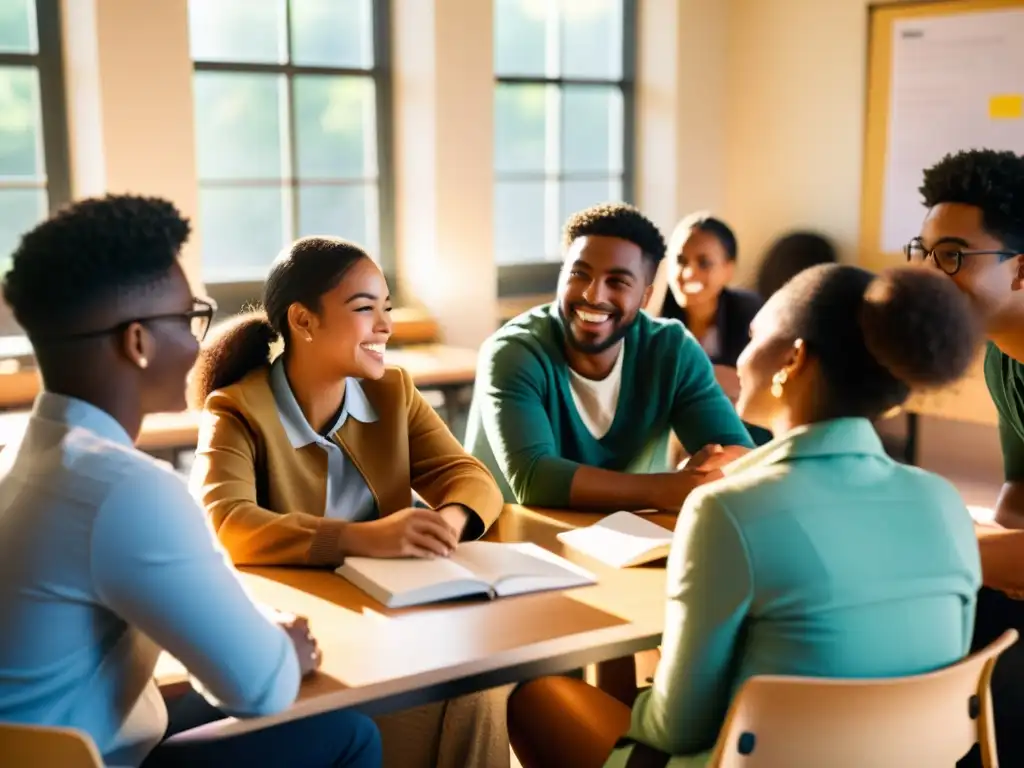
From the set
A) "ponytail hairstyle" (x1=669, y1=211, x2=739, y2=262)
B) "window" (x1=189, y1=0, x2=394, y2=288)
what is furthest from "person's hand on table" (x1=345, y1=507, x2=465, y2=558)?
"window" (x1=189, y1=0, x2=394, y2=288)

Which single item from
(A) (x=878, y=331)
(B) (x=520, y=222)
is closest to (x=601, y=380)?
(A) (x=878, y=331)

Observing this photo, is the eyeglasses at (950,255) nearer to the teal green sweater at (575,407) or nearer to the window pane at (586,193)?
the teal green sweater at (575,407)

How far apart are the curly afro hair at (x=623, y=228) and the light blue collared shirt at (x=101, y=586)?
61.9 inches

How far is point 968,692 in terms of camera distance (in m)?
1.50

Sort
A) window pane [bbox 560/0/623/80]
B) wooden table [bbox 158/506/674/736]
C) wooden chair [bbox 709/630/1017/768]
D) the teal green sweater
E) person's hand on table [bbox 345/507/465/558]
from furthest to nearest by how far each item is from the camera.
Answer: window pane [bbox 560/0/623/80]
the teal green sweater
person's hand on table [bbox 345/507/465/558]
wooden table [bbox 158/506/674/736]
wooden chair [bbox 709/630/1017/768]

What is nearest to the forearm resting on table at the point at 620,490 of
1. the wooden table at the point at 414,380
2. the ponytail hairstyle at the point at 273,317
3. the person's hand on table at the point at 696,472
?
the person's hand on table at the point at 696,472

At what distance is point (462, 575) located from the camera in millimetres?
1820

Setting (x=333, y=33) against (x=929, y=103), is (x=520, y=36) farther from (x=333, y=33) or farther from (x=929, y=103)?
(x=929, y=103)

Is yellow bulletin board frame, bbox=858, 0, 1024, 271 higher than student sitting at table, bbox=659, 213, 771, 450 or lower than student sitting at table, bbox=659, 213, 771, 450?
higher

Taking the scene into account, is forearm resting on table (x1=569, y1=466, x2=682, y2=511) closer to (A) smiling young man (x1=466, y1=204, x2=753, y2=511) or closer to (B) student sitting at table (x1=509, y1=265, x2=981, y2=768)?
(A) smiling young man (x1=466, y1=204, x2=753, y2=511)

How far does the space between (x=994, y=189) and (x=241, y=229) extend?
3.15 m

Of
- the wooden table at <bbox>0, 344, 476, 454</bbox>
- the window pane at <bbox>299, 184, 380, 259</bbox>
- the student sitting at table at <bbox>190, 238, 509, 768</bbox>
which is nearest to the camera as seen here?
the student sitting at table at <bbox>190, 238, 509, 768</bbox>

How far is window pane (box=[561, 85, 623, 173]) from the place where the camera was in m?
5.54

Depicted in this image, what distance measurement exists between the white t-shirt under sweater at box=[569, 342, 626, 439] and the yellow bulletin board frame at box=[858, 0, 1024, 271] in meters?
2.80
